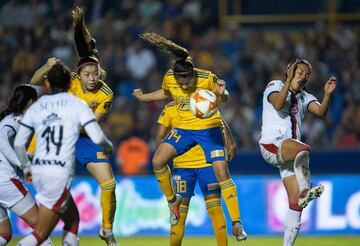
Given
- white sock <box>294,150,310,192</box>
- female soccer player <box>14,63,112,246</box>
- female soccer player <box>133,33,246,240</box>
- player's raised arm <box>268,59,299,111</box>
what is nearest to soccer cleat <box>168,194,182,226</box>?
female soccer player <box>133,33,246,240</box>

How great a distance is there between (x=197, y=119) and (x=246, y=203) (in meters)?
4.49

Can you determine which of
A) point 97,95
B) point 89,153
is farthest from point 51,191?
point 97,95

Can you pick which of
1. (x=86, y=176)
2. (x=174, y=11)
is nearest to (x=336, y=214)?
(x=86, y=176)

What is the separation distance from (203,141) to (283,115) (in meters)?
0.98

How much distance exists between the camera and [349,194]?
14227 mm

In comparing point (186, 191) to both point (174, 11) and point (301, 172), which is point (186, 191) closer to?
point (301, 172)

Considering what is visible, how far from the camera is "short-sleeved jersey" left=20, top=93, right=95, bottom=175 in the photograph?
8156 mm

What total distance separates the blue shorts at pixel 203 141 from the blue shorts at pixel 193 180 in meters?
0.36

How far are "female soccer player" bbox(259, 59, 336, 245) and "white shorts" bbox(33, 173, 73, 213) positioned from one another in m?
2.79

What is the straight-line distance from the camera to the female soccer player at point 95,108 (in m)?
9.87

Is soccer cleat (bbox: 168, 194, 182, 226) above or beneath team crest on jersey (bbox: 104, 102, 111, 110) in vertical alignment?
beneath

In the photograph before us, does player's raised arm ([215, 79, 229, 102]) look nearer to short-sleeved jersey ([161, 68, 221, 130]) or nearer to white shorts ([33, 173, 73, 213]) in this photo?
short-sleeved jersey ([161, 68, 221, 130])

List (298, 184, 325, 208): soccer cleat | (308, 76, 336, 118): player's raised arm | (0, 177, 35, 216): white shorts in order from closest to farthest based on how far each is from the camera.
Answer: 1. (0, 177, 35, 216): white shorts
2. (298, 184, 325, 208): soccer cleat
3. (308, 76, 336, 118): player's raised arm

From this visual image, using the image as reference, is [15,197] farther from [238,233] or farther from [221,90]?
[221,90]
